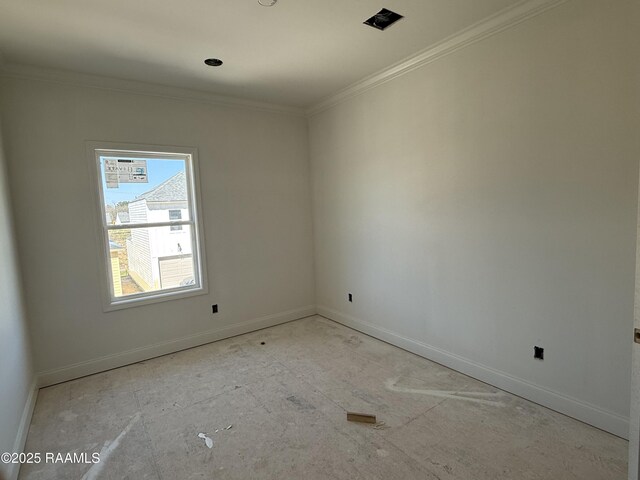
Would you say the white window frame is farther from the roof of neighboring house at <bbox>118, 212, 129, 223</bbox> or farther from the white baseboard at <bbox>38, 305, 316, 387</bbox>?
the white baseboard at <bbox>38, 305, 316, 387</bbox>

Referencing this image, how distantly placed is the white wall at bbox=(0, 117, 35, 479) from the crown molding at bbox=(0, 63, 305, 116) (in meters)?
0.72

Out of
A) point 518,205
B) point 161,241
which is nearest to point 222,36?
point 161,241

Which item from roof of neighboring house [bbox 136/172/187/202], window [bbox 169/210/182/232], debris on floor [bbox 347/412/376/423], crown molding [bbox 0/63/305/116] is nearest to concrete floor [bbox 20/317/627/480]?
debris on floor [bbox 347/412/376/423]

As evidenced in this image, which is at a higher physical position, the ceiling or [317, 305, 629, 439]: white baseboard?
the ceiling

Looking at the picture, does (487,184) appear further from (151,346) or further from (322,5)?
(151,346)

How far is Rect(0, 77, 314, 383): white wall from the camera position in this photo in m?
2.97

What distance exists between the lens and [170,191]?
3691 millimetres

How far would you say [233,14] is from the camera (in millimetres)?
2273

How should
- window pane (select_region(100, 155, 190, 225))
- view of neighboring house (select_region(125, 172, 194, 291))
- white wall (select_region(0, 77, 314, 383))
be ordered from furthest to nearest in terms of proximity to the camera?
view of neighboring house (select_region(125, 172, 194, 291)) → window pane (select_region(100, 155, 190, 225)) → white wall (select_region(0, 77, 314, 383))

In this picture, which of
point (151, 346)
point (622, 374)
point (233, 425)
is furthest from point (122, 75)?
point (622, 374)

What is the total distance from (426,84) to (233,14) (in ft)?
5.64

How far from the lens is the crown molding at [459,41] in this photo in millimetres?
2297

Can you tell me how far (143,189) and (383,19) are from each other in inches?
107

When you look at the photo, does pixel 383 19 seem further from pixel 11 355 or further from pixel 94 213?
pixel 11 355
